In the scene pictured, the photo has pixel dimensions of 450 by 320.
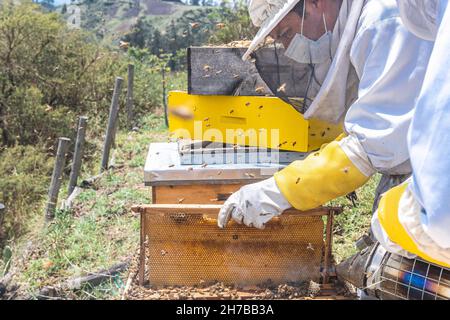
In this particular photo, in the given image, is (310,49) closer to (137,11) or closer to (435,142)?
(435,142)

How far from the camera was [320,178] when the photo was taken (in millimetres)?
1949

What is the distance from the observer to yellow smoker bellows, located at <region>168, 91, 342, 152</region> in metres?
2.51

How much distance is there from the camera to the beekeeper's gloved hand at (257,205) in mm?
2037

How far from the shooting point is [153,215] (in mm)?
2184

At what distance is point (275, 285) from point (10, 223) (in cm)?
610

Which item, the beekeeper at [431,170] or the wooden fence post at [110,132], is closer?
the beekeeper at [431,170]

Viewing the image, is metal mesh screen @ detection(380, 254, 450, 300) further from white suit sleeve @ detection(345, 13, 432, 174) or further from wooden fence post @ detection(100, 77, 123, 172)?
wooden fence post @ detection(100, 77, 123, 172)

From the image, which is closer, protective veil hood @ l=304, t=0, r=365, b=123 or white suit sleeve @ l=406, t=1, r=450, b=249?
white suit sleeve @ l=406, t=1, r=450, b=249

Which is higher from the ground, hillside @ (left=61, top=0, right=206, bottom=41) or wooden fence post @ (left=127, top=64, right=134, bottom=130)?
hillside @ (left=61, top=0, right=206, bottom=41)

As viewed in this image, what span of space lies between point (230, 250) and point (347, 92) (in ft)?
2.63

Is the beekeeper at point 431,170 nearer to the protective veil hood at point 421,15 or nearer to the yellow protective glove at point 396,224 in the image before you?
the yellow protective glove at point 396,224

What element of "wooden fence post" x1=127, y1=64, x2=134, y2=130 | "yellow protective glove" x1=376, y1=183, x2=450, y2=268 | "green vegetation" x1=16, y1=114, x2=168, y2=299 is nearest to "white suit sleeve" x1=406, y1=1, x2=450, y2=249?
"yellow protective glove" x1=376, y1=183, x2=450, y2=268

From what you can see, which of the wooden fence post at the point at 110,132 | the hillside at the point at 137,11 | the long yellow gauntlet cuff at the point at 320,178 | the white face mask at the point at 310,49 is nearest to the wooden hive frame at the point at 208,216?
the long yellow gauntlet cuff at the point at 320,178

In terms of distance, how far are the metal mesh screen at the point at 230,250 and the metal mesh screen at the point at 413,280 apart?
54cm
